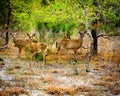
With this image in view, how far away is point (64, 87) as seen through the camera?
1273cm

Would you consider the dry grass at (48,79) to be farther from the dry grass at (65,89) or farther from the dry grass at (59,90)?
the dry grass at (59,90)

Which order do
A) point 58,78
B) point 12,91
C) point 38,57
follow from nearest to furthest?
point 12,91
point 58,78
point 38,57

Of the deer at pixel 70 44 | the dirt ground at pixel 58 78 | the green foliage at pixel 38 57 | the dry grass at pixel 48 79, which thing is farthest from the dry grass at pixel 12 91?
the deer at pixel 70 44

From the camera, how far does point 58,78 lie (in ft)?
48.2

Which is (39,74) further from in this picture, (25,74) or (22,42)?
(22,42)

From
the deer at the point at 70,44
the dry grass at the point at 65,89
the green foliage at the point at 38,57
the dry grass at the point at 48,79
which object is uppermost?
the deer at the point at 70,44

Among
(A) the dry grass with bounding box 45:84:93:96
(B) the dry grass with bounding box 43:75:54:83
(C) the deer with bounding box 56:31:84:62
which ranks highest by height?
(C) the deer with bounding box 56:31:84:62

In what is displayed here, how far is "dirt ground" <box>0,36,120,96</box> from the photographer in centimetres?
1212

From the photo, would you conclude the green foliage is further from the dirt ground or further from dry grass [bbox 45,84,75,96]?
dry grass [bbox 45,84,75,96]

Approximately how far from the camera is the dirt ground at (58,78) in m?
12.1

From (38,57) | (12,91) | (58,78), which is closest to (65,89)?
(12,91)

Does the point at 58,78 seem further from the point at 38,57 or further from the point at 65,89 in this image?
the point at 38,57

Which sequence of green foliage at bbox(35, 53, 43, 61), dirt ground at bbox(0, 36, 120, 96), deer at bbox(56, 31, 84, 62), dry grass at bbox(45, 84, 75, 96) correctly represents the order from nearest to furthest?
dry grass at bbox(45, 84, 75, 96)
dirt ground at bbox(0, 36, 120, 96)
green foliage at bbox(35, 53, 43, 61)
deer at bbox(56, 31, 84, 62)

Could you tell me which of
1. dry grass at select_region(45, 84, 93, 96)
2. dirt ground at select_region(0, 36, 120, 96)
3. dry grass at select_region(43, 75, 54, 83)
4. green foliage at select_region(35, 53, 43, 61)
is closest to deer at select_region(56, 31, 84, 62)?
dirt ground at select_region(0, 36, 120, 96)
